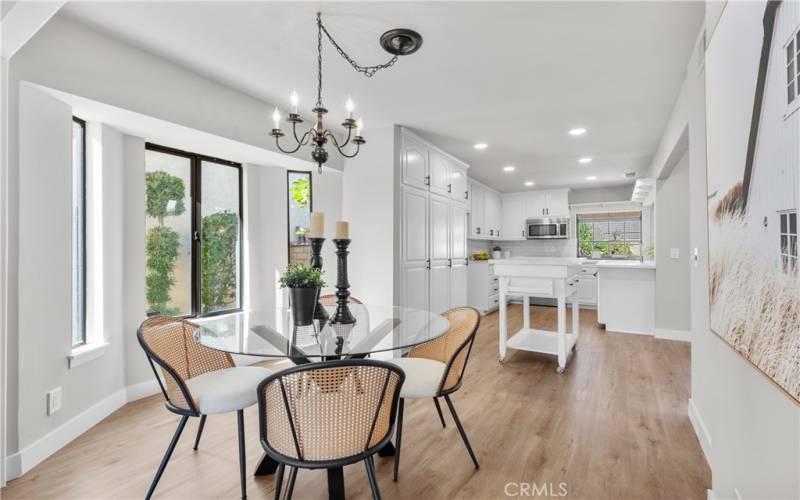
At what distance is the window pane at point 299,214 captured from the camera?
397 cm

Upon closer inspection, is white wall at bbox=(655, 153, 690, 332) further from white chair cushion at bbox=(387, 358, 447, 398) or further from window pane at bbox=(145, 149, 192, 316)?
window pane at bbox=(145, 149, 192, 316)

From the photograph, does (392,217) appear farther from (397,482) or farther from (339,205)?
(397,482)

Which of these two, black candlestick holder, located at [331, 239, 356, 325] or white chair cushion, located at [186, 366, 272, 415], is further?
black candlestick holder, located at [331, 239, 356, 325]

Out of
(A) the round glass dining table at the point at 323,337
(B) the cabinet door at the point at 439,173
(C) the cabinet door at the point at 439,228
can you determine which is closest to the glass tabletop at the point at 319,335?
(A) the round glass dining table at the point at 323,337

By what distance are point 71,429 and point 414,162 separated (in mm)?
3398

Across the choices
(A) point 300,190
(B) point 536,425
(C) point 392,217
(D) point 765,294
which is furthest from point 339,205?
(D) point 765,294

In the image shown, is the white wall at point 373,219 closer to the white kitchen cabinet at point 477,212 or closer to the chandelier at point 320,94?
the chandelier at point 320,94

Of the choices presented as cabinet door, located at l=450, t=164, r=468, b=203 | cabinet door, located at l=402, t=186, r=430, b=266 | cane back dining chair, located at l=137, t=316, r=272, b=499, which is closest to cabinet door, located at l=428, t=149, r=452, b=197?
cabinet door, located at l=450, t=164, r=468, b=203

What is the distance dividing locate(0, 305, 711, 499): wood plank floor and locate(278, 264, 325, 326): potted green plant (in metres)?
0.81

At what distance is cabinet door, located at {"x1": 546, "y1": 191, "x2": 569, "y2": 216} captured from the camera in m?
7.13

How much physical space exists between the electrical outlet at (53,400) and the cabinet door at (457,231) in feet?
12.4

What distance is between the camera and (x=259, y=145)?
10.0 feet

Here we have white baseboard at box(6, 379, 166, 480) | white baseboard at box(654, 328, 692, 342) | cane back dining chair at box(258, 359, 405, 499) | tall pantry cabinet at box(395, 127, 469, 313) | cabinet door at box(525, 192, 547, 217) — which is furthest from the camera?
cabinet door at box(525, 192, 547, 217)

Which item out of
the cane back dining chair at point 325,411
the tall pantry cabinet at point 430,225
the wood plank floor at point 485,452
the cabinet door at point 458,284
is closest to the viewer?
the cane back dining chair at point 325,411
